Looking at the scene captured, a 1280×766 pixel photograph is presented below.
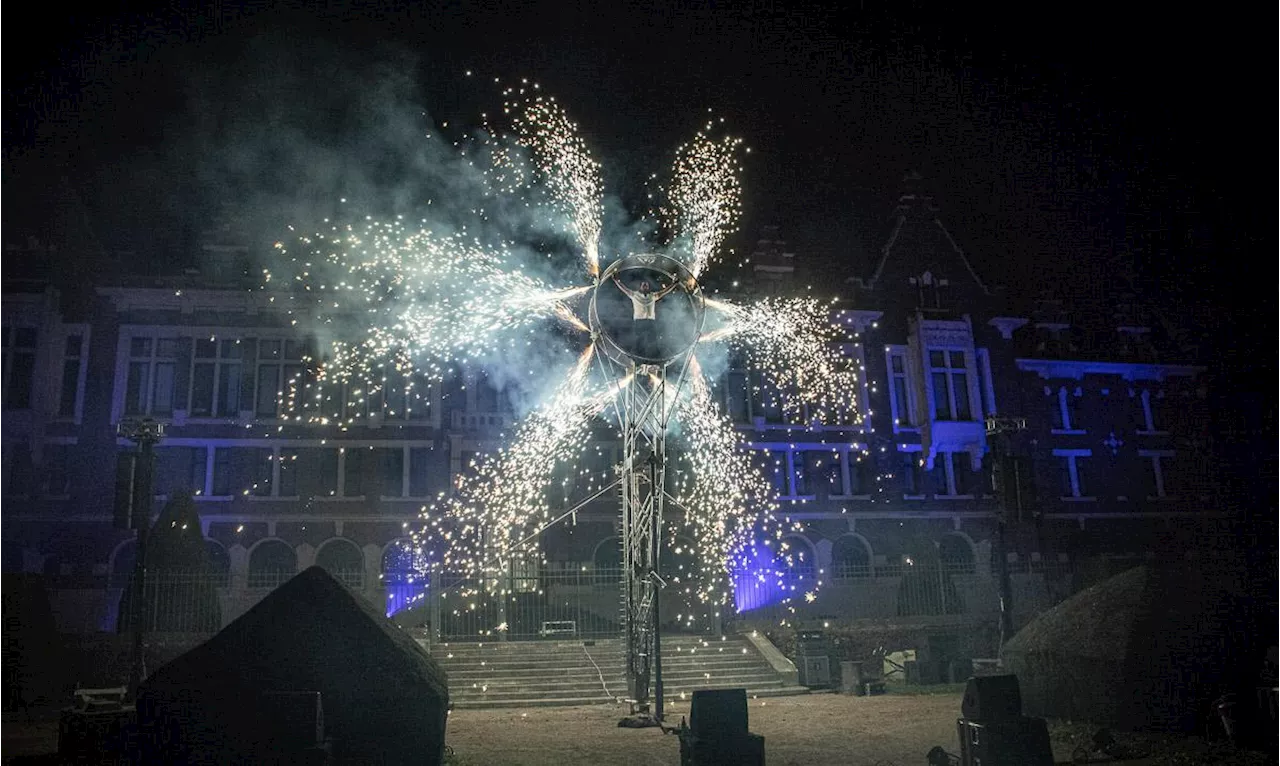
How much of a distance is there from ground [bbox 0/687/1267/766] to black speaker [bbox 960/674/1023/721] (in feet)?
6.32

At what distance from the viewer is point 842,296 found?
98.6 feet

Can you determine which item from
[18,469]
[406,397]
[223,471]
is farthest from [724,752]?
[18,469]

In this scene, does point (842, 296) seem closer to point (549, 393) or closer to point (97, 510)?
point (549, 393)

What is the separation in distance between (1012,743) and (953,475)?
23135 millimetres

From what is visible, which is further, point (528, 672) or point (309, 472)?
point (309, 472)

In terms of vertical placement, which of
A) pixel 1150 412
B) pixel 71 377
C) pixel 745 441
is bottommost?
pixel 745 441

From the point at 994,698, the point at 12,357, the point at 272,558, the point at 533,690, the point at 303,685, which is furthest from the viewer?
the point at 272,558

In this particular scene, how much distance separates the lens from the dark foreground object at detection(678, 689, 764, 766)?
7719 millimetres

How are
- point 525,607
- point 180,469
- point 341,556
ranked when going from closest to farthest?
point 525,607
point 180,469
point 341,556

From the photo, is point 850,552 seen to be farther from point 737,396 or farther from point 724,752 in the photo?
point 724,752

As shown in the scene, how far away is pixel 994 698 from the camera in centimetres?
805

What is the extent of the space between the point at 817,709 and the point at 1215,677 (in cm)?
618

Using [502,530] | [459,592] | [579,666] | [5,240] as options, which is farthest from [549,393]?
[5,240]

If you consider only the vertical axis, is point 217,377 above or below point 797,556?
above
